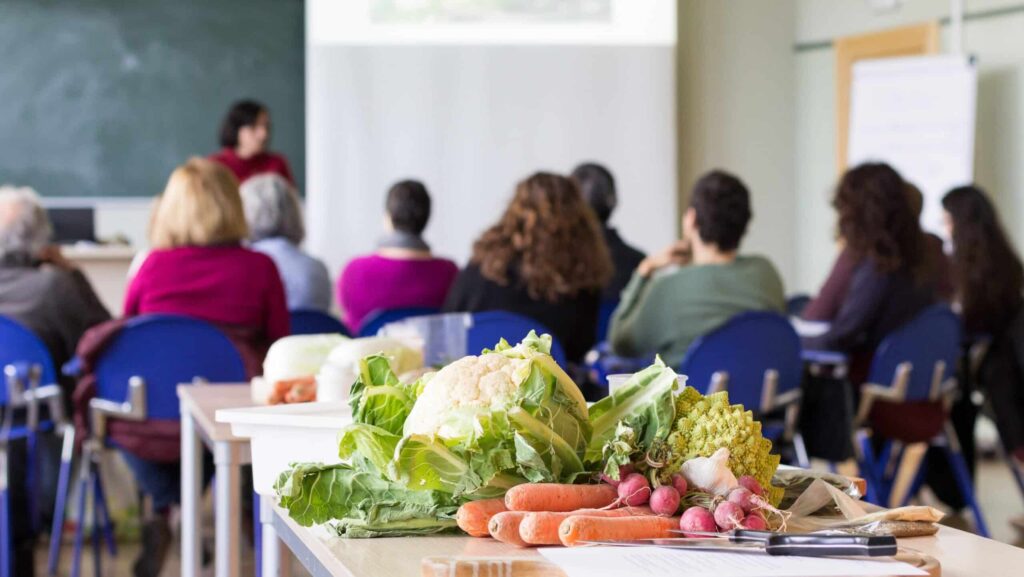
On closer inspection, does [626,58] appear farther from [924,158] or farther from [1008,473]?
[1008,473]

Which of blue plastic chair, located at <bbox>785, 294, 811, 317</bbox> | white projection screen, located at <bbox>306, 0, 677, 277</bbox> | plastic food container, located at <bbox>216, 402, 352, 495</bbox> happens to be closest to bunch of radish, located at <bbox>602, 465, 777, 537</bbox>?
plastic food container, located at <bbox>216, 402, 352, 495</bbox>

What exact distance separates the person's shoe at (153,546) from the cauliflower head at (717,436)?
2791 mm

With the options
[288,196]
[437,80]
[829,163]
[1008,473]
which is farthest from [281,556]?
[829,163]

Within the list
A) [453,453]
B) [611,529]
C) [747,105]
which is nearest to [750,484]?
[611,529]

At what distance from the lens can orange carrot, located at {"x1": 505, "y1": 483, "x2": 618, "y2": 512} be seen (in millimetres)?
1121

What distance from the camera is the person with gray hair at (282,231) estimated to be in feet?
14.9

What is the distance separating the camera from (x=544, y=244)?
396cm

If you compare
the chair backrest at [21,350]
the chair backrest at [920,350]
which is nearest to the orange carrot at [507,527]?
the chair backrest at [21,350]

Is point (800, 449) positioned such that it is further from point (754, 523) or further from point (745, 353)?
point (754, 523)

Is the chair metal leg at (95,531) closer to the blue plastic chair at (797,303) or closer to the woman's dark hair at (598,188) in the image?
the woman's dark hair at (598,188)

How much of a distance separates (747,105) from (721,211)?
4.22 m

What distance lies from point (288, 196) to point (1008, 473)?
373 centimetres

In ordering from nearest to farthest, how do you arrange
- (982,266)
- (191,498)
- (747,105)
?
1. (191,498)
2. (982,266)
3. (747,105)

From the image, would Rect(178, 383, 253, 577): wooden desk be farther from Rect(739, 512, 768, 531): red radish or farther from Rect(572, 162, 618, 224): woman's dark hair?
Rect(572, 162, 618, 224): woman's dark hair
